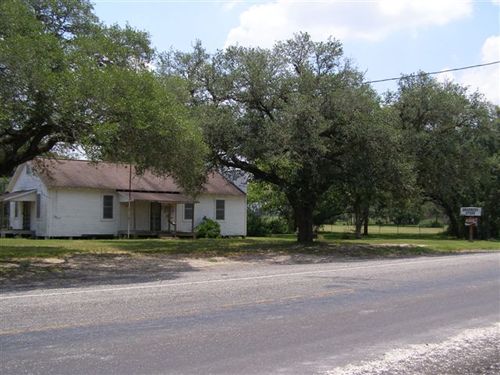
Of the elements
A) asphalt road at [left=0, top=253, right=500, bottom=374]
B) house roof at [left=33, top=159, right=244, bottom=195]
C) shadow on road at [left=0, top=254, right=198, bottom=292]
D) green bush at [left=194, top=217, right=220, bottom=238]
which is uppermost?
house roof at [left=33, top=159, right=244, bottom=195]

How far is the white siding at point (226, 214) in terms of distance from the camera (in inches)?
1565

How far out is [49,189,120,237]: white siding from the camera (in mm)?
33969

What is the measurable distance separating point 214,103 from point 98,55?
9.59 meters

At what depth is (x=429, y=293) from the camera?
41.3 ft

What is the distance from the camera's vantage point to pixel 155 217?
38594mm

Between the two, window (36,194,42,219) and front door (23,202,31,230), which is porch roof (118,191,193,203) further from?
front door (23,202,31,230)

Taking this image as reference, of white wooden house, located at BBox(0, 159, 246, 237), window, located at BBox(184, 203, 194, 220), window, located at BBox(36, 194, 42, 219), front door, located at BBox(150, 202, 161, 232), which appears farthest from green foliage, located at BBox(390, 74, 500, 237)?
window, located at BBox(36, 194, 42, 219)

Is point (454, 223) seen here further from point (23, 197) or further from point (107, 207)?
point (23, 197)

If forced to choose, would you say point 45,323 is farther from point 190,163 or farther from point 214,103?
point 214,103

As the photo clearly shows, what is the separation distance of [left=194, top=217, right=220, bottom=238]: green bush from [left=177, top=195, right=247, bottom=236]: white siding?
943 millimetres

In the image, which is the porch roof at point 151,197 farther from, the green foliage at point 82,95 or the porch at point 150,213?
the green foliage at point 82,95

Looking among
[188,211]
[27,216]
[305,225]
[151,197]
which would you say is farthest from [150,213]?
[305,225]

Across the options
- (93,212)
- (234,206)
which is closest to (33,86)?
(93,212)

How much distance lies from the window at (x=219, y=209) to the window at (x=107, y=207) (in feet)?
25.7
